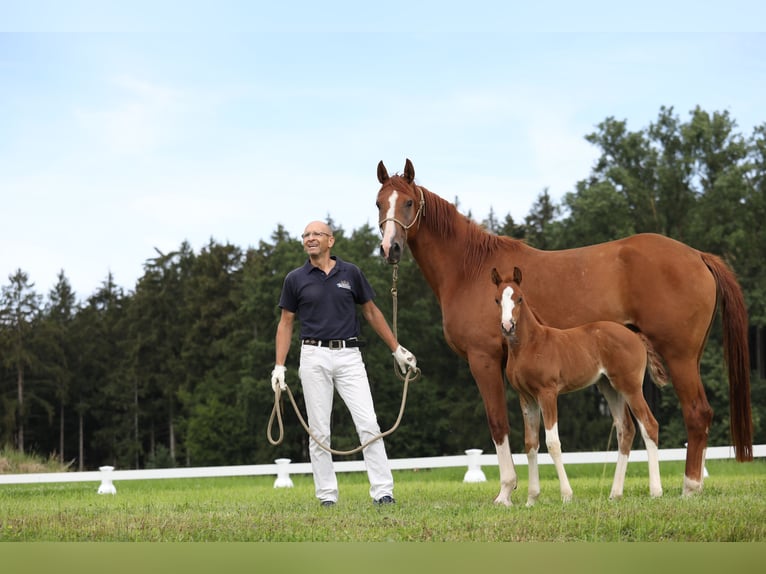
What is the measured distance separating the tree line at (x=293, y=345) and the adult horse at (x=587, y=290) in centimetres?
2454

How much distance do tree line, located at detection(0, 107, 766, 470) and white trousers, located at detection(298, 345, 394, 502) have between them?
26530 millimetres

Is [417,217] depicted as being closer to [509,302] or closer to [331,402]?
[509,302]

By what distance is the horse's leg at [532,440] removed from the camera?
8.00 metres

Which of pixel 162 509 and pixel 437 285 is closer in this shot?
pixel 162 509

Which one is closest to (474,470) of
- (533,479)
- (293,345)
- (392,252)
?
(533,479)

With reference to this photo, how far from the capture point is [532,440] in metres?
8.05

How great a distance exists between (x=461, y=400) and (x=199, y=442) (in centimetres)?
1547

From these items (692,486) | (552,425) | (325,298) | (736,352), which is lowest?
(692,486)

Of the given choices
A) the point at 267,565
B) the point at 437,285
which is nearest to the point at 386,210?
the point at 437,285

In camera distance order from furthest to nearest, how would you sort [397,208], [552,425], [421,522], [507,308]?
[397,208]
[552,425]
[507,308]
[421,522]

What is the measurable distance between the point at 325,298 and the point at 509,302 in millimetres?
1824

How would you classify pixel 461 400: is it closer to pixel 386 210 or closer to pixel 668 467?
pixel 668 467

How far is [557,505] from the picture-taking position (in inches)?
292

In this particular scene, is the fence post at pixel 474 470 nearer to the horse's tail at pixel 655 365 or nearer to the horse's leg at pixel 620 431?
the horse's leg at pixel 620 431
